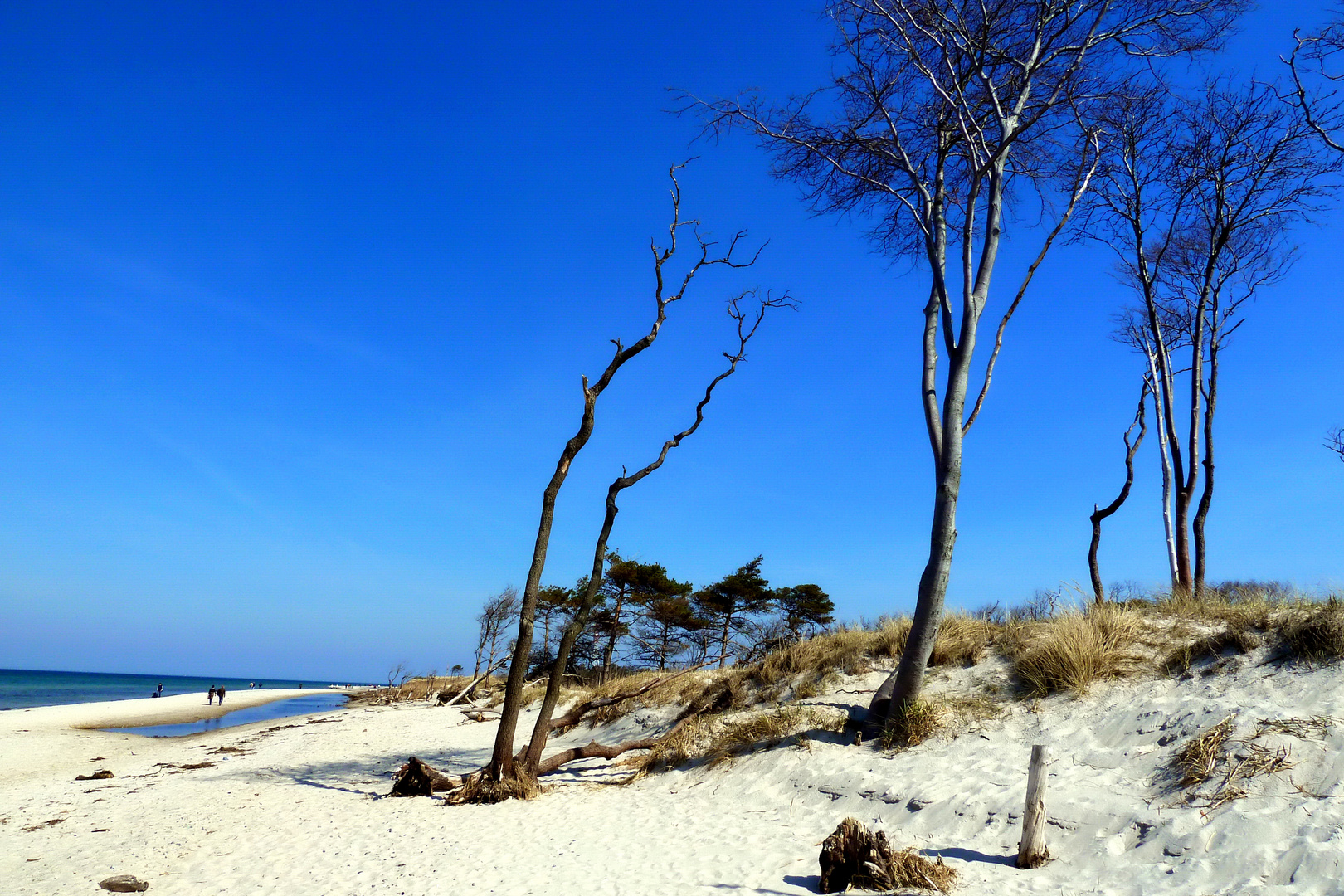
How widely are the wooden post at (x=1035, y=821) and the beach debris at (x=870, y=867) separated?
663 mm

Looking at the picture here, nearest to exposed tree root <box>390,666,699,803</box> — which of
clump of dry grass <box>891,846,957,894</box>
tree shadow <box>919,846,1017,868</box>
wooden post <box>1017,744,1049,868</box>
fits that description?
tree shadow <box>919,846,1017,868</box>

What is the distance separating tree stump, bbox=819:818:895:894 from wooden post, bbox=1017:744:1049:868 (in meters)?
1.13

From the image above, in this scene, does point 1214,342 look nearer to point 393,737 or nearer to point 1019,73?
point 1019,73

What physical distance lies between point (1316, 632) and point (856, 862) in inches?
236

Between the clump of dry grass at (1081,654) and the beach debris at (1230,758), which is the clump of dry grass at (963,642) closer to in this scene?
the clump of dry grass at (1081,654)

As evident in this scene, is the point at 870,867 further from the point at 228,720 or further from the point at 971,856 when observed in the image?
the point at 228,720

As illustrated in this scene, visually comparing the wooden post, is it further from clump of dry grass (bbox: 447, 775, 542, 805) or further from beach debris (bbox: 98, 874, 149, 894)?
beach debris (bbox: 98, 874, 149, 894)

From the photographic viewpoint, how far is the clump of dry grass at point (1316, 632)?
7.47 m

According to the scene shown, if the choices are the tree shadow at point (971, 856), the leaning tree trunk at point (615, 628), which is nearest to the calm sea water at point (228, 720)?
the leaning tree trunk at point (615, 628)

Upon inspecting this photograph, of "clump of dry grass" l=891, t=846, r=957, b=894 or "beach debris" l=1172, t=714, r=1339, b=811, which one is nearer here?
"clump of dry grass" l=891, t=846, r=957, b=894

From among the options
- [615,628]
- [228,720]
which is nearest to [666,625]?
[615,628]

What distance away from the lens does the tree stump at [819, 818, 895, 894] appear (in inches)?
222

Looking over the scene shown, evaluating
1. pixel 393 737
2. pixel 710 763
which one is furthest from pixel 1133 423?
pixel 393 737

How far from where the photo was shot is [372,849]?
25.5 ft
